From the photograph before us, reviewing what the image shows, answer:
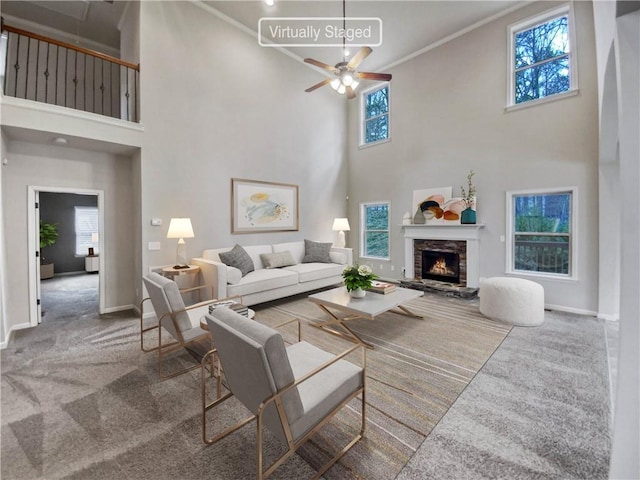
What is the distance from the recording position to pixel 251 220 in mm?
5480

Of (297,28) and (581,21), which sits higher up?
(297,28)

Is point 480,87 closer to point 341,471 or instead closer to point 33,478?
point 341,471

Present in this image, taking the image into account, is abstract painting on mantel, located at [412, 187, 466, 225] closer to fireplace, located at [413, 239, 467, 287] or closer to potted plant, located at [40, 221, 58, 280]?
fireplace, located at [413, 239, 467, 287]

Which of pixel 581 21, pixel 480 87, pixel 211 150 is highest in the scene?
pixel 581 21

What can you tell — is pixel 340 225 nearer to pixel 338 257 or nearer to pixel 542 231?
pixel 338 257

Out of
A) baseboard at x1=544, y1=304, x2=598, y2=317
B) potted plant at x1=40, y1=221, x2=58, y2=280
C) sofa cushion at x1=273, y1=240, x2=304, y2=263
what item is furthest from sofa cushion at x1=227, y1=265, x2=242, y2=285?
potted plant at x1=40, y1=221, x2=58, y2=280

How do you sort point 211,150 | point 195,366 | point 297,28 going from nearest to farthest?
point 195,366
point 211,150
point 297,28

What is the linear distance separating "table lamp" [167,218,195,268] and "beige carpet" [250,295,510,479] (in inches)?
57.0

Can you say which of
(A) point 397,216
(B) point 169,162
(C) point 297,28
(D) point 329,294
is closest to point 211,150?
(B) point 169,162

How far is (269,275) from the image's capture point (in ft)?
15.2

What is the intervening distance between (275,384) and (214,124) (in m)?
4.80

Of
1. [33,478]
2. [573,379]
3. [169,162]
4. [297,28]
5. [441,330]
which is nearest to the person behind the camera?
[33,478]

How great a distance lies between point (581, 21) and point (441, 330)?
503 centimetres

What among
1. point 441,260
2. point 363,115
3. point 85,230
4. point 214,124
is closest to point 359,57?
point 214,124
